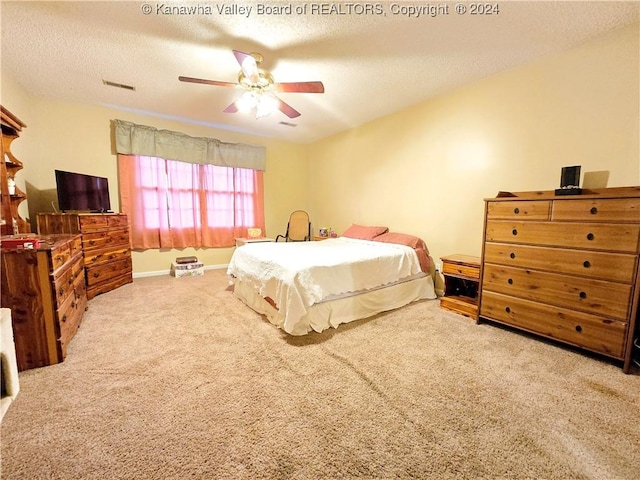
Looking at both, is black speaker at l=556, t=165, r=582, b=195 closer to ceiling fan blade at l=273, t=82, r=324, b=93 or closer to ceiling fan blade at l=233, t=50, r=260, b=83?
ceiling fan blade at l=273, t=82, r=324, b=93

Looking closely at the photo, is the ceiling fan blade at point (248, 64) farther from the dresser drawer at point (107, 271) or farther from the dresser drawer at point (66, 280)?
the dresser drawer at point (107, 271)

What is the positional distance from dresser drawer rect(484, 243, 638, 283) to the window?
3.96 meters

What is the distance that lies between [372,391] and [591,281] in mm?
1762

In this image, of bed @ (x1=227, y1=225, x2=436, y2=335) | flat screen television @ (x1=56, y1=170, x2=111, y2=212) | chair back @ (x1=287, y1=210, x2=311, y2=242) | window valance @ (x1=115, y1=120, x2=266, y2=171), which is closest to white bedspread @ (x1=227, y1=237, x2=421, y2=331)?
bed @ (x1=227, y1=225, x2=436, y2=335)

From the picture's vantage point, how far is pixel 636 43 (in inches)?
78.2

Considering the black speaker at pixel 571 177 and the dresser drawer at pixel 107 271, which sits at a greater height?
the black speaker at pixel 571 177

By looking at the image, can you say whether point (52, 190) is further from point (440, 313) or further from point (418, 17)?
point (440, 313)

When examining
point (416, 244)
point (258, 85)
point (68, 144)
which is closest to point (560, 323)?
point (416, 244)

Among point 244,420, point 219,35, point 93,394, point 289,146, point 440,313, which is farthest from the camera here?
point 289,146

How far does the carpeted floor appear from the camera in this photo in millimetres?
1104

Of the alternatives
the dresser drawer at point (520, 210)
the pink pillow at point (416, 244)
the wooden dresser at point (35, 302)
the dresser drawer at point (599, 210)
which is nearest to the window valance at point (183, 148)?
the wooden dresser at point (35, 302)

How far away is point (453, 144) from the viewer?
312cm

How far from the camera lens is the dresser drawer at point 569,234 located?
1.72 metres

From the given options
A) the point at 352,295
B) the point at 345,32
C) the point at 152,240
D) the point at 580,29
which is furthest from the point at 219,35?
the point at 152,240
